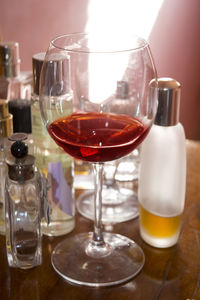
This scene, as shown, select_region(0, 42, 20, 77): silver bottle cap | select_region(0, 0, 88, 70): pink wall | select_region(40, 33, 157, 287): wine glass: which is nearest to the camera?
select_region(40, 33, 157, 287): wine glass

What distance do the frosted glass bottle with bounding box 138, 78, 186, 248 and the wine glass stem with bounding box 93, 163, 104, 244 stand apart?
0.21 feet

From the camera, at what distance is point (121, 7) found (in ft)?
6.17

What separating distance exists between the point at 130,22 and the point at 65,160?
1.29m

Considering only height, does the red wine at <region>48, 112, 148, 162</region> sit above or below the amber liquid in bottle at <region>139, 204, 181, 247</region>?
above

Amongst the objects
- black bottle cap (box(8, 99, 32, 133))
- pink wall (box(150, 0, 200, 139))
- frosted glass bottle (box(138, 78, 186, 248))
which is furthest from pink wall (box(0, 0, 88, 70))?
frosted glass bottle (box(138, 78, 186, 248))

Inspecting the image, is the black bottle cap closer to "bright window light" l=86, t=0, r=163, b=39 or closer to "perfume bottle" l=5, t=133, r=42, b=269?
"perfume bottle" l=5, t=133, r=42, b=269

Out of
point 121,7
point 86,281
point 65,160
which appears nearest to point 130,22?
point 121,7

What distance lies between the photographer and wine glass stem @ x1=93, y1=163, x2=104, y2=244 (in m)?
0.66

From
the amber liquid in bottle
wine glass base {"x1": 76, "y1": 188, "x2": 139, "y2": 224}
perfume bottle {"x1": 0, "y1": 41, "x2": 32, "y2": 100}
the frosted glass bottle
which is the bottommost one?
wine glass base {"x1": 76, "y1": 188, "x2": 139, "y2": 224}

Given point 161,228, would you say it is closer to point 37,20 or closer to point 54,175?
point 54,175

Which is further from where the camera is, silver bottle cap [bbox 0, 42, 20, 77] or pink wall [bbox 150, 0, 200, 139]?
pink wall [bbox 150, 0, 200, 139]

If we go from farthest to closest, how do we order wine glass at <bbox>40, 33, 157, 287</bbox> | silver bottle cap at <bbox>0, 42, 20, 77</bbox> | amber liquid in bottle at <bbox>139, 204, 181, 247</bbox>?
silver bottle cap at <bbox>0, 42, 20, 77</bbox> → amber liquid in bottle at <bbox>139, 204, 181, 247</bbox> → wine glass at <bbox>40, 33, 157, 287</bbox>

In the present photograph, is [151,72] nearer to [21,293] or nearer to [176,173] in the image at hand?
[176,173]

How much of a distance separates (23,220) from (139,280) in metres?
0.17
